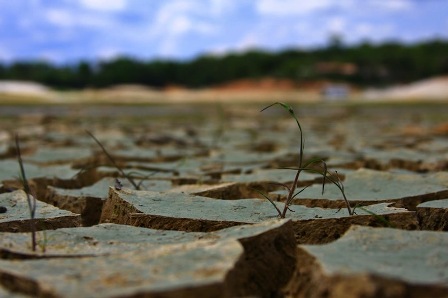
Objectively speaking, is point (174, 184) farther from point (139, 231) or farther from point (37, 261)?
point (37, 261)

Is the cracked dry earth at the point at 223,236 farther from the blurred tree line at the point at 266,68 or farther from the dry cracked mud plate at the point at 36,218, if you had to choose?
the blurred tree line at the point at 266,68

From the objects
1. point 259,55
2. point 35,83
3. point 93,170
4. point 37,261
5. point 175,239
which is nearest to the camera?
point 37,261

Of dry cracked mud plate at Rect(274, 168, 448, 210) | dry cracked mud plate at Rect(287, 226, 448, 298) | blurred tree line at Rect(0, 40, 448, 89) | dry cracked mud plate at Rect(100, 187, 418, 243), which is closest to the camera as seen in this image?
dry cracked mud plate at Rect(287, 226, 448, 298)

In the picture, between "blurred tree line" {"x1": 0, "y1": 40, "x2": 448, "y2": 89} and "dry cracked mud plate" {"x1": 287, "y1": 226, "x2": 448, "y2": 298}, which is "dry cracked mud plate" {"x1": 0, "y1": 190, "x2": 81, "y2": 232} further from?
"blurred tree line" {"x1": 0, "y1": 40, "x2": 448, "y2": 89}

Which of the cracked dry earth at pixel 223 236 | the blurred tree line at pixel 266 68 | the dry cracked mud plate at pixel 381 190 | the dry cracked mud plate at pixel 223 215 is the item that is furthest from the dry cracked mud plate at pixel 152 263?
the blurred tree line at pixel 266 68

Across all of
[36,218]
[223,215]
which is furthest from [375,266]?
[36,218]

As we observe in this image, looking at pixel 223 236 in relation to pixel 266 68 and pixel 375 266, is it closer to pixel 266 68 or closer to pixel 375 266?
pixel 375 266

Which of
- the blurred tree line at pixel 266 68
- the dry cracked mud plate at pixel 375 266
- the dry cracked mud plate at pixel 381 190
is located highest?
the dry cracked mud plate at pixel 375 266

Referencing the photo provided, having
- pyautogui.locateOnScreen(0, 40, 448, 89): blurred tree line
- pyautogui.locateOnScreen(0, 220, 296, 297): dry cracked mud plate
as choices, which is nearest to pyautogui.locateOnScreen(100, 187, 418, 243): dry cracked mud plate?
pyautogui.locateOnScreen(0, 220, 296, 297): dry cracked mud plate

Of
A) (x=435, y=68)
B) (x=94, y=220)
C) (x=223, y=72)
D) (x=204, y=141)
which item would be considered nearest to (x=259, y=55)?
(x=223, y=72)
